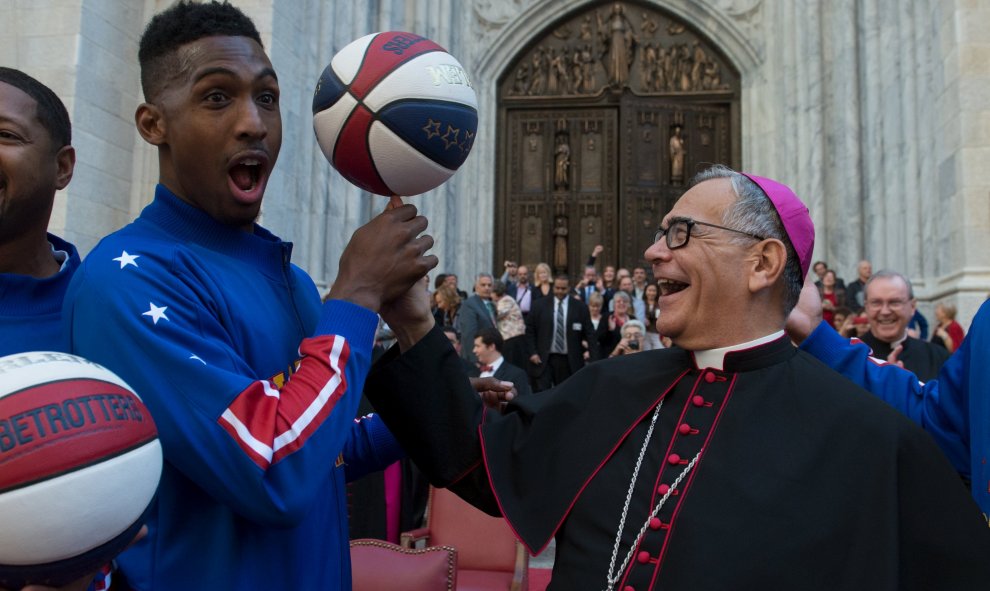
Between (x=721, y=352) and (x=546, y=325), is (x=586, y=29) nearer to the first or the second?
(x=546, y=325)

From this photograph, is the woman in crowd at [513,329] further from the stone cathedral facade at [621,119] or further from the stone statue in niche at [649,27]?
the stone statue in niche at [649,27]

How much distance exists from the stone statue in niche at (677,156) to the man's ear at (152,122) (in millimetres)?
13689

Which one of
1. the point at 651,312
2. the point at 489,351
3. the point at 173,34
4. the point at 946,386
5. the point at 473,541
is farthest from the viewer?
the point at 651,312

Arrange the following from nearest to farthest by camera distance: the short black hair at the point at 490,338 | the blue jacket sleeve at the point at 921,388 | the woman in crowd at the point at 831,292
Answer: the blue jacket sleeve at the point at 921,388
the short black hair at the point at 490,338
the woman in crowd at the point at 831,292

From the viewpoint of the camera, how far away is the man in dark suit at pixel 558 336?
400 inches

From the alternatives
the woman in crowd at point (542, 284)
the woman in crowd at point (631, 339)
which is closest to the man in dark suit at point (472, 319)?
the woman in crowd at point (542, 284)

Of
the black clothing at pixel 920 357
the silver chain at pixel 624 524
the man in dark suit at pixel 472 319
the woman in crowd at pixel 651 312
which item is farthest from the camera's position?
the woman in crowd at pixel 651 312

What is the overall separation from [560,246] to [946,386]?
472 inches

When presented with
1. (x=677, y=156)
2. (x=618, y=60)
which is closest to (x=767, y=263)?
(x=677, y=156)

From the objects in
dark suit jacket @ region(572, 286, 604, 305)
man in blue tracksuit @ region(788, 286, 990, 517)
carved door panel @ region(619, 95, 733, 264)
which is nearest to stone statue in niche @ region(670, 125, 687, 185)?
carved door panel @ region(619, 95, 733, 264)

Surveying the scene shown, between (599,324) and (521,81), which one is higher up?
(521,81)

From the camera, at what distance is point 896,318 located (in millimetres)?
5742

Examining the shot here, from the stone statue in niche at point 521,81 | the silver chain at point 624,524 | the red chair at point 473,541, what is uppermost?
the stone statue in niche at point 521,81

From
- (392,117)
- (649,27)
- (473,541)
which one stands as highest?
(649,27)
